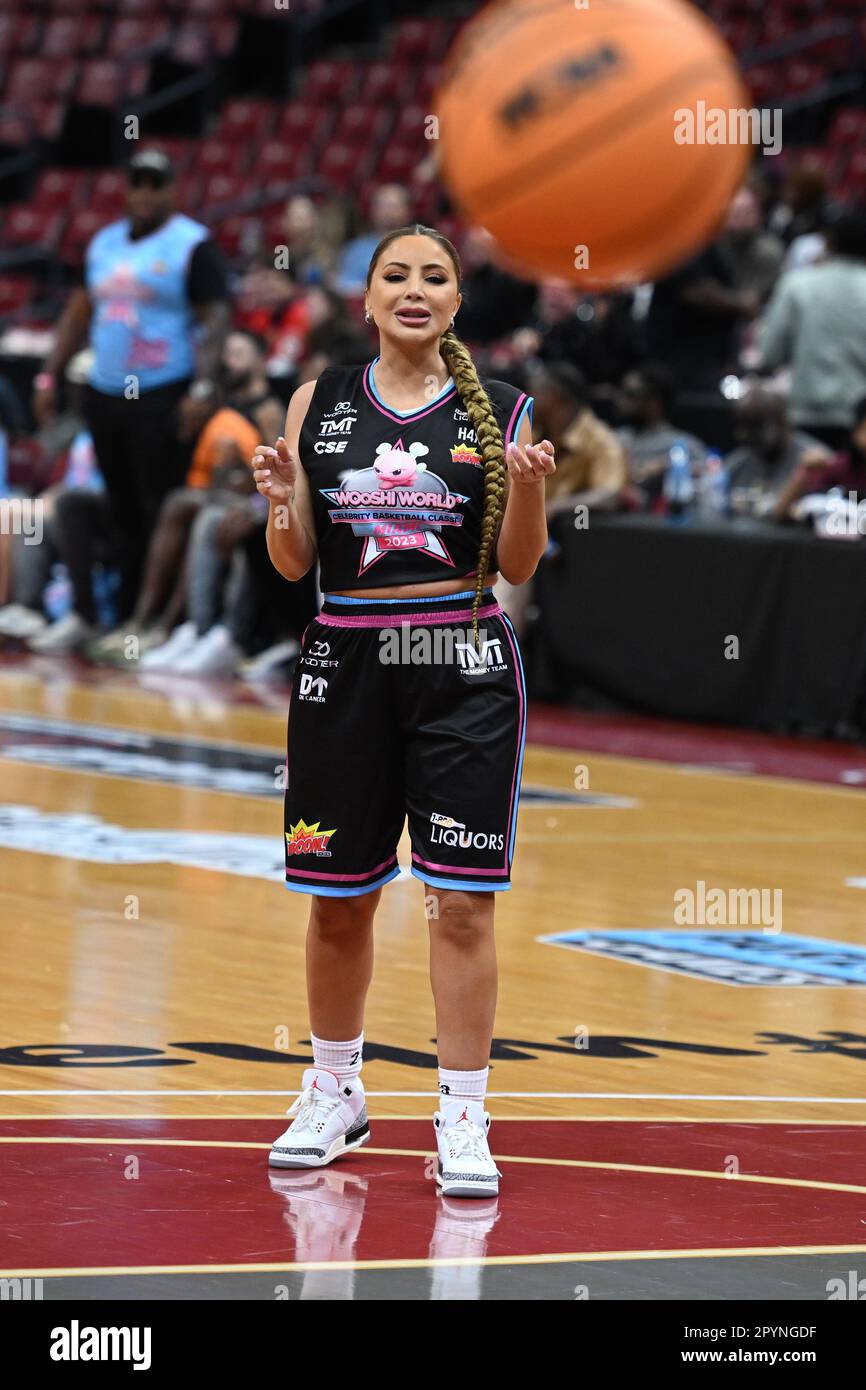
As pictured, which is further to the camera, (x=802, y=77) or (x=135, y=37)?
(x=135, y=37)

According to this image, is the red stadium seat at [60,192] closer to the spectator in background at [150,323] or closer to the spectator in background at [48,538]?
the spectator in background at [48,538]

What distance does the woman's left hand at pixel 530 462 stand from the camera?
4.66m

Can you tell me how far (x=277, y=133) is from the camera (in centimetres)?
2292

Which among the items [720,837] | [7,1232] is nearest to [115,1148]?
[7,1232]

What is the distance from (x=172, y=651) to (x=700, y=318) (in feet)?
11.7

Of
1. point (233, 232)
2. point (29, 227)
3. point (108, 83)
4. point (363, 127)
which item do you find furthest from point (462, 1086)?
point (108, 83)

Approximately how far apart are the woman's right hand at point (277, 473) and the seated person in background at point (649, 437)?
863 cm

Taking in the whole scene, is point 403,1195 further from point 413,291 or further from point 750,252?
point 750,252

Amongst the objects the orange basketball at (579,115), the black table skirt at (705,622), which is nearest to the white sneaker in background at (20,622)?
the black table skirt at (705,622)

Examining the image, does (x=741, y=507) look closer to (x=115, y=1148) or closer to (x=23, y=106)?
(x=115, y=1148)

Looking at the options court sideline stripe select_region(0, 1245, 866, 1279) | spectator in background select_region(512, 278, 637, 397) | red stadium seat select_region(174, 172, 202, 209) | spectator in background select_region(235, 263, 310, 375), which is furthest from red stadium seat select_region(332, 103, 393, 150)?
court sideline stripe select_region(0, 1245, 866, 1279)

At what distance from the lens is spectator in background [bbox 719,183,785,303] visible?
14867mm

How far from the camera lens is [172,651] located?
14391mm
